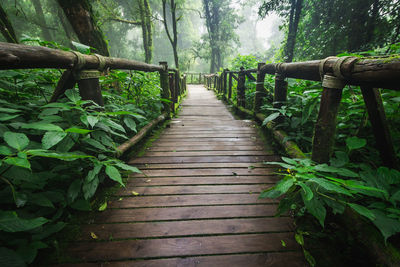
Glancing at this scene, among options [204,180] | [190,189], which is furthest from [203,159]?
[190,189]

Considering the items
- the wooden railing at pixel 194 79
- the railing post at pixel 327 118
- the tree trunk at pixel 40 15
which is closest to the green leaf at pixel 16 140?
the railing post at pixel 327 118

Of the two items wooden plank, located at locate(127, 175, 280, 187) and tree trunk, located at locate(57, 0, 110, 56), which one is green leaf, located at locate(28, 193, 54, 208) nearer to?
wooden plank, located at locate(127, 175, 280, 187)

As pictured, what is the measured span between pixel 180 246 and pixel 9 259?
89cm

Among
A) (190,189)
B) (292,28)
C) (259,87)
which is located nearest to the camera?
(190,189)

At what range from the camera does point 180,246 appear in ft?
4.10

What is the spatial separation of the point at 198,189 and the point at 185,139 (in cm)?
148

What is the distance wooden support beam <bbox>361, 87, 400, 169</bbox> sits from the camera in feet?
4.31

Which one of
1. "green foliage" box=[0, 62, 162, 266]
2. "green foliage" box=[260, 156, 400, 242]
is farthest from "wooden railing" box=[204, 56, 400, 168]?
"green foliage" box=[0, 62, 162, 266]

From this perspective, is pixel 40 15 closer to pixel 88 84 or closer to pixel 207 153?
pixel 88 84

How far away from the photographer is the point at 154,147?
2.88m

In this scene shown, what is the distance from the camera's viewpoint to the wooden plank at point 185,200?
165 cm

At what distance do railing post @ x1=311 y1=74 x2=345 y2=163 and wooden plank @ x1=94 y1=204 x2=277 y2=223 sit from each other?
2.05ft

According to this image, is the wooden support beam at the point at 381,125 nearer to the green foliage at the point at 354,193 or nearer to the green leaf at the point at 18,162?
the green foliage at the point at 354,193

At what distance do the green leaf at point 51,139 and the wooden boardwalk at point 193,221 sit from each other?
73cm
